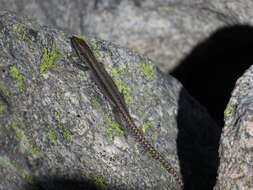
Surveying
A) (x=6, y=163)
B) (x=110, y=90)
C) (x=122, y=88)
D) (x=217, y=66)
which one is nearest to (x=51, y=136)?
(x=6, y=163)

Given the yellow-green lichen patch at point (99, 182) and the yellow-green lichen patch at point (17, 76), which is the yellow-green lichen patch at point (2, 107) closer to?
the yellow-green lichen patch at point (17, 76)

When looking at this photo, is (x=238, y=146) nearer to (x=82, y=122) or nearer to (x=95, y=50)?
(x=82, y=122)

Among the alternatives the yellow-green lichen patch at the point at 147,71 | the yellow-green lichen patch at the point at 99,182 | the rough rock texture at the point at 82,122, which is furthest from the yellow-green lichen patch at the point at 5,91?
the yellow-green lichen patch at the point at 147,71

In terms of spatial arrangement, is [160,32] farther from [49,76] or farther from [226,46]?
[49,76]

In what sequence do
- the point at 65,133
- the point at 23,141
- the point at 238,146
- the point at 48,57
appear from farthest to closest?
1. the point at 48,57
2. the point at 65,133
3. the point at 23,141
4. the point at 238,146

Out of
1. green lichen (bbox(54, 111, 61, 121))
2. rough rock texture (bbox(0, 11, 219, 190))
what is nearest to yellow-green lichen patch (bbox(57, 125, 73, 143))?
rough rock texture (bbox(0, 11, 219, 190))

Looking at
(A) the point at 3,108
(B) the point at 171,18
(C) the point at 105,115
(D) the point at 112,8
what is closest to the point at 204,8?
(B) the point at 171,18
